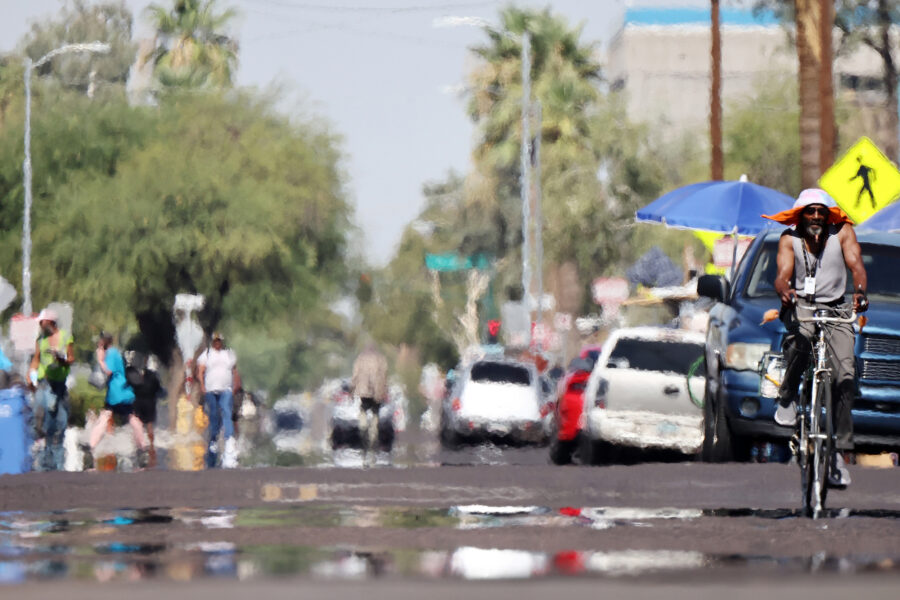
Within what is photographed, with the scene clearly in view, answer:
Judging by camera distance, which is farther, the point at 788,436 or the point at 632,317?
the point at 632,317

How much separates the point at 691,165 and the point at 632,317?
42.5 feet

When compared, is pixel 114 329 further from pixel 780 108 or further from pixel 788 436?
pixel 788 436

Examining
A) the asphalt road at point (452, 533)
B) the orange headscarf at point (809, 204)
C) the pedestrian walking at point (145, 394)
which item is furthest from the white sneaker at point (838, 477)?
the pedestrian walking at point (145, 394)

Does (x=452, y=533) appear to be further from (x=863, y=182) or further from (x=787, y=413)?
(x=863, y=182)

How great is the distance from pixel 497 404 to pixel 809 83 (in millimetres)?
7363

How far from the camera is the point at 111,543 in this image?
11266 millimetres

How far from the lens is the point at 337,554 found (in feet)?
34.0

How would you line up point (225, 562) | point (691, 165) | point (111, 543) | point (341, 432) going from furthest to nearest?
point (691, 165)
point (341, 432)
point (111, 543)
point (225, 562)

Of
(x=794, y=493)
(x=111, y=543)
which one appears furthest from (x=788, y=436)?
(x=111, y=543)

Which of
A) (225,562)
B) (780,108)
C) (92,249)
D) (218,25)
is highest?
(218,25)

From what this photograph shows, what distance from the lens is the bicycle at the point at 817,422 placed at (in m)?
12.3

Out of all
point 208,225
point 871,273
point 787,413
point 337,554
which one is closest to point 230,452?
point 871,273

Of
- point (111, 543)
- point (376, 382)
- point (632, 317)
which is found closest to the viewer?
point (111, 543)

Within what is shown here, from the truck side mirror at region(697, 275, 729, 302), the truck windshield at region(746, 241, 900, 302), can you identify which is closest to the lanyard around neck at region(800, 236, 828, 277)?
the truck side mirror at region(697, 275, 729, 302)
